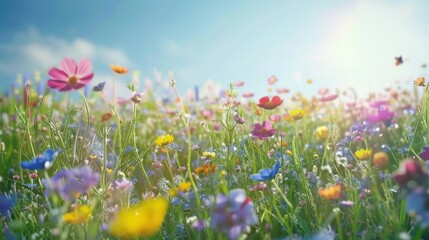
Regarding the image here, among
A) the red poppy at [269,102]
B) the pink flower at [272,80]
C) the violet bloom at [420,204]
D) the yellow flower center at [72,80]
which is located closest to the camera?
the violet bloom at [420,204]

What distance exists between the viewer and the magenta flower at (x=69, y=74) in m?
1.46

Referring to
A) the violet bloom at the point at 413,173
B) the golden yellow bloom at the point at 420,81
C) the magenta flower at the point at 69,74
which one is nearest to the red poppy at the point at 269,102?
the golden yellow bloom at the point at 420,81

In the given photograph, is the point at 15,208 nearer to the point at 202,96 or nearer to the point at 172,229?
the point at 172,229

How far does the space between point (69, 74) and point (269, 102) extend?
2.70 feet

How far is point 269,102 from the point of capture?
6.30ft

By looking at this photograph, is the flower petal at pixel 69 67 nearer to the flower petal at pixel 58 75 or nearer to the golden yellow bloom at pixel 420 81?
the flower petal at pixel 58 75

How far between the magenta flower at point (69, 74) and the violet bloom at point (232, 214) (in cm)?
70

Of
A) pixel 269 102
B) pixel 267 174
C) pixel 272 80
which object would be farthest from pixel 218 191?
pixel 272 80

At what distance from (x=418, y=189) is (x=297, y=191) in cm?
109

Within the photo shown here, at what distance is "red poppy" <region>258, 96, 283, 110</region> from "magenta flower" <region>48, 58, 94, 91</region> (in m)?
0.73

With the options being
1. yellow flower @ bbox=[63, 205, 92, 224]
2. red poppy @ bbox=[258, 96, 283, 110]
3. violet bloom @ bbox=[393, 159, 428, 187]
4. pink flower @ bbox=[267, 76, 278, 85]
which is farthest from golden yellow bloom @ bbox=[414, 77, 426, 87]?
pink flower @ bbox=[267, 76, 278, 85]

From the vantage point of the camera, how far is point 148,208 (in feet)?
2.90

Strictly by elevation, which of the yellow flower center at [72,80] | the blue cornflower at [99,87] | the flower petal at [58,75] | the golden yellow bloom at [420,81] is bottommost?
the golden yellow bloom at [420,81]

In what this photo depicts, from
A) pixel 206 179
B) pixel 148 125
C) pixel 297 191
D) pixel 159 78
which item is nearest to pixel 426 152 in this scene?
pixel 297 191
